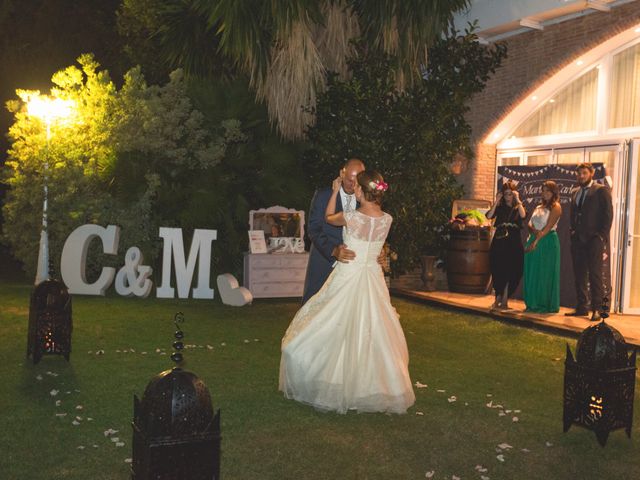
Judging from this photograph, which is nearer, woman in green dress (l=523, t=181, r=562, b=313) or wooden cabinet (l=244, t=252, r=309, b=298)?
woman in green dress (l=523, t=181, r=562, b=313)

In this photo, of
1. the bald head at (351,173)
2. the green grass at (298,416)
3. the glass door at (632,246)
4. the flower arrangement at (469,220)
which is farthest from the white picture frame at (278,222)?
the bald head at (351,173)

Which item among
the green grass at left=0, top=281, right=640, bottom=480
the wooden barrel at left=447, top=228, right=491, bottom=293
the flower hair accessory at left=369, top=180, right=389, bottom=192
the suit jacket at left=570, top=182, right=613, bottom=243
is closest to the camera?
the green grass at left=0, top=281, right=640, bottom=480

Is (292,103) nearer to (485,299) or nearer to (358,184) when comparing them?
(485,299)

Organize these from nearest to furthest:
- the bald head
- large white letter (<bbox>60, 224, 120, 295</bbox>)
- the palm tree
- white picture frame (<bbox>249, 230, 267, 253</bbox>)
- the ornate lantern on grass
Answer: the ornate lantern on grass → the bald head → the palm tree → large white letter (<bbox>60, 224, 120, 295</bbox>) → white picture frame (<bbox>249, 230, 267, 253</bbox>)

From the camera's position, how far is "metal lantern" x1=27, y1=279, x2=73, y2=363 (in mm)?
6293

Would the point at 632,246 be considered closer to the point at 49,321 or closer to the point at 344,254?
the point at 344,254

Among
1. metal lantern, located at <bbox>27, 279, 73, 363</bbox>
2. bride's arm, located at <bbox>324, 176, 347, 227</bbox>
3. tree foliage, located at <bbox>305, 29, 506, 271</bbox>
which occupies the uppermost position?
tree foliage, located at <bbox>305, 29, 506, 271</bbox>

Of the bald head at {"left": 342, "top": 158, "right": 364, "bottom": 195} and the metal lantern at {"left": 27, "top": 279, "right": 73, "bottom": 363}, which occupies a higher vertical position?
the bald head at {"left": 342, "top": 158, "right": 364, "bottom": 195}

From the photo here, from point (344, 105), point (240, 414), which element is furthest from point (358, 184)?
point (344, 105)

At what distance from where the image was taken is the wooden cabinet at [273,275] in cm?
1051

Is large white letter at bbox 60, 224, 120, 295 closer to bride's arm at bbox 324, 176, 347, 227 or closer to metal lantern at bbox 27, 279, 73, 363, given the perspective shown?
metal lantern at bbox 27, 279, 73, 363

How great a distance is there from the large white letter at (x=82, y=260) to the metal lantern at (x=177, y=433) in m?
7.99

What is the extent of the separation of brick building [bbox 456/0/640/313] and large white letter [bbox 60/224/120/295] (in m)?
5.85

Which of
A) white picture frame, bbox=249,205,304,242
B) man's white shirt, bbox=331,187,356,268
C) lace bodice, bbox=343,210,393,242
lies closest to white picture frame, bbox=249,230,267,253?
white picture frame, bbox=249,205,304,242
